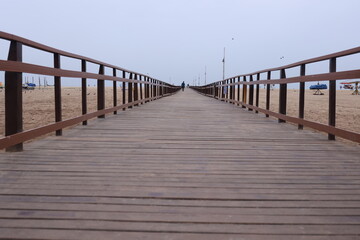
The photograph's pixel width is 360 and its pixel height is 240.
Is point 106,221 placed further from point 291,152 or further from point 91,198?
point 291,152

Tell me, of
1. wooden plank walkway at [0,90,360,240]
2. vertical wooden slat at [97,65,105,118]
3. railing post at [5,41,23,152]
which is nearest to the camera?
wooden plank walkway at [0,90,360,240]

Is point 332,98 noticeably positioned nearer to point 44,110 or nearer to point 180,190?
point 180,190

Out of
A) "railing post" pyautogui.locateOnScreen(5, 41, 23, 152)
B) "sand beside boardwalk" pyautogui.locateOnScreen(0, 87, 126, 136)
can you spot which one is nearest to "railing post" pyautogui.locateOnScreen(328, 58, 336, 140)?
"railing post" pyautogui.locateOnScreen(5, 41, 23, 152)

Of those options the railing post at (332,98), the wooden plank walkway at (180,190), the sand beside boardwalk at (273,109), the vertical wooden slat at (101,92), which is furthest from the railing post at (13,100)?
the sand beside boardwalk at (273,109)

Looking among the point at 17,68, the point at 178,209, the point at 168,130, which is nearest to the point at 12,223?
the point at 178,209

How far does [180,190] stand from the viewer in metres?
2.49

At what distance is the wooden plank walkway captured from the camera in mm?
1885

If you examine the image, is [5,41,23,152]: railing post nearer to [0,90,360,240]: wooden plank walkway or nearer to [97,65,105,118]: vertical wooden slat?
[0,90,360,240]: wooden plank walkway

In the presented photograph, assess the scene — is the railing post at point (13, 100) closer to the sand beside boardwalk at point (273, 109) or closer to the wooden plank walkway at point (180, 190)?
the wooden plank walkway at point (180, 190)

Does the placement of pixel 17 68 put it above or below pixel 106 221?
above

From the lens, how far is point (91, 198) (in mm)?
2311

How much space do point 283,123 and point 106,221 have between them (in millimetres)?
5007

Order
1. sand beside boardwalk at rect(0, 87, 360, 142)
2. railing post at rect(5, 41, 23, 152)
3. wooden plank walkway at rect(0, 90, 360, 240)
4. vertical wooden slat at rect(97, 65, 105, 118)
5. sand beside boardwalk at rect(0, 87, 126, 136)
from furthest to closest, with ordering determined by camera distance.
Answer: sand beside boardwalk at rect(0, 87, 126, 136)
sand beside boardwalk at rect(0, 87, 360, 142)
vertical wooden slat at rect(97, 65, 105, 118)
railing post at rect(5, 41, 23, 152)
wooden plank walkway at rect(0, 90, 360, 240)

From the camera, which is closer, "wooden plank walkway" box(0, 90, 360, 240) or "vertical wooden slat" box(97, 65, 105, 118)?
"wooden plank walkway" box(0, 90, 360, 240)
